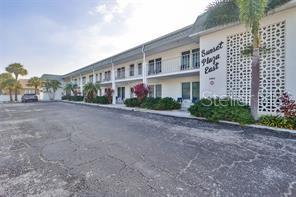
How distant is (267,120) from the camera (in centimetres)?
811

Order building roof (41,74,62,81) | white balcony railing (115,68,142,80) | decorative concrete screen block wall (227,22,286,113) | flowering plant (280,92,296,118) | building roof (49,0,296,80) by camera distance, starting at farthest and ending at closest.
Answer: building roof (41,74,62,81), white balcony railing (115,68,142,80), building roof (49,0,296,80), decorative concrete screen block wall (227,22,286,113), flowering plant (280,92,296,118)

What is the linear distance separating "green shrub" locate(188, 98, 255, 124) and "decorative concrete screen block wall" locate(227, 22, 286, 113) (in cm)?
94

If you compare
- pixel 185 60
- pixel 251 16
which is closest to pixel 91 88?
pixel 185 60

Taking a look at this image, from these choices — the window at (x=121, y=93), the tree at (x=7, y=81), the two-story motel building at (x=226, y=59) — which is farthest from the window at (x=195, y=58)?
the tree at (x=7, y=81)

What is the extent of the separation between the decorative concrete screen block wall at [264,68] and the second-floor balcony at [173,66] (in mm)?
3264

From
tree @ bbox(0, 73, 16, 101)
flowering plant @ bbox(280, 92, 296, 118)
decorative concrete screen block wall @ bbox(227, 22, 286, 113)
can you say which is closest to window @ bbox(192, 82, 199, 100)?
decorative concrete screen block wall @ bbox(227, 22, 286, 113)

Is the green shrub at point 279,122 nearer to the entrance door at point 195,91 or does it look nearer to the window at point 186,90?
the entrance door at point 195,91

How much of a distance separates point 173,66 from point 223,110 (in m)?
8.03

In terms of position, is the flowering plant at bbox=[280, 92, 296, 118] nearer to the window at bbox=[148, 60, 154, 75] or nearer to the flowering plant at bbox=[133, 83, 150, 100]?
the flowering plant at bbox=[133, 83, 150, 100]

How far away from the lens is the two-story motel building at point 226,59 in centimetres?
874

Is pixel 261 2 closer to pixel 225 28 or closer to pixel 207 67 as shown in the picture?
pixel 225 28

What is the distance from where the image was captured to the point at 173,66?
1639 cm

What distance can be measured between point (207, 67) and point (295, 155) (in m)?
8.24

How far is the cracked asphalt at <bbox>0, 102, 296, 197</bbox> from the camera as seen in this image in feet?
10.00
